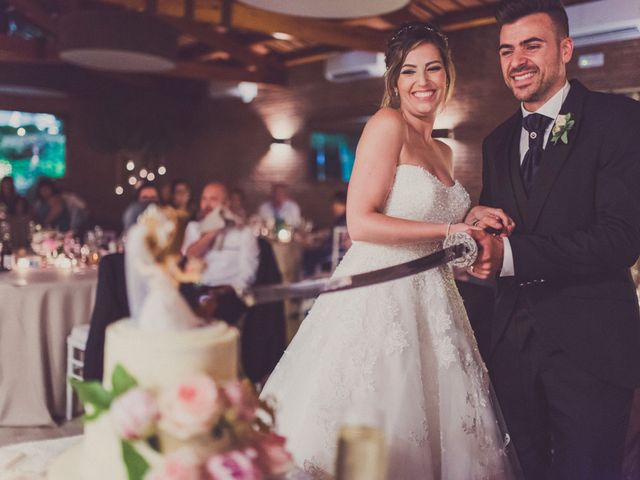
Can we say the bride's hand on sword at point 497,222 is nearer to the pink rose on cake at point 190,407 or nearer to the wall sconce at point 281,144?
the pink rose on cake at point 190,407

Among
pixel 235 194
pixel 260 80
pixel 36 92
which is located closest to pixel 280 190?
pixel 235 194

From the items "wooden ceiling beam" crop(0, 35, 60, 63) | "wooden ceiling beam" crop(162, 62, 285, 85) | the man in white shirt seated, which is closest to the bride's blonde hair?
the man in white shirt seated

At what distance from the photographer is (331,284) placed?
1417mm

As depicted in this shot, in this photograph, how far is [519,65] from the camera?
6.15ft

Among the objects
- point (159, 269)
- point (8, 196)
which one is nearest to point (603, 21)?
point (159, 269)

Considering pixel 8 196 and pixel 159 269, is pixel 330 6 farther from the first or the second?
pixel 8 196

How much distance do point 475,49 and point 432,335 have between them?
6660 millimetres

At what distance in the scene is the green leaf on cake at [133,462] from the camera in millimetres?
918

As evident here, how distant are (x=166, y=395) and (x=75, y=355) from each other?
3.52m

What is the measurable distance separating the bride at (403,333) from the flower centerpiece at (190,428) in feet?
3.05

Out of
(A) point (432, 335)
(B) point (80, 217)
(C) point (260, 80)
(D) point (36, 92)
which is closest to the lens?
(A) point (432, 335)

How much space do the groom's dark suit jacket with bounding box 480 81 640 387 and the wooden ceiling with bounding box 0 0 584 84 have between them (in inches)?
177

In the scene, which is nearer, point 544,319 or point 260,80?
point 544,319

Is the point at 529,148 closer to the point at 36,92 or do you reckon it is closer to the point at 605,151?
the point at 605,151
